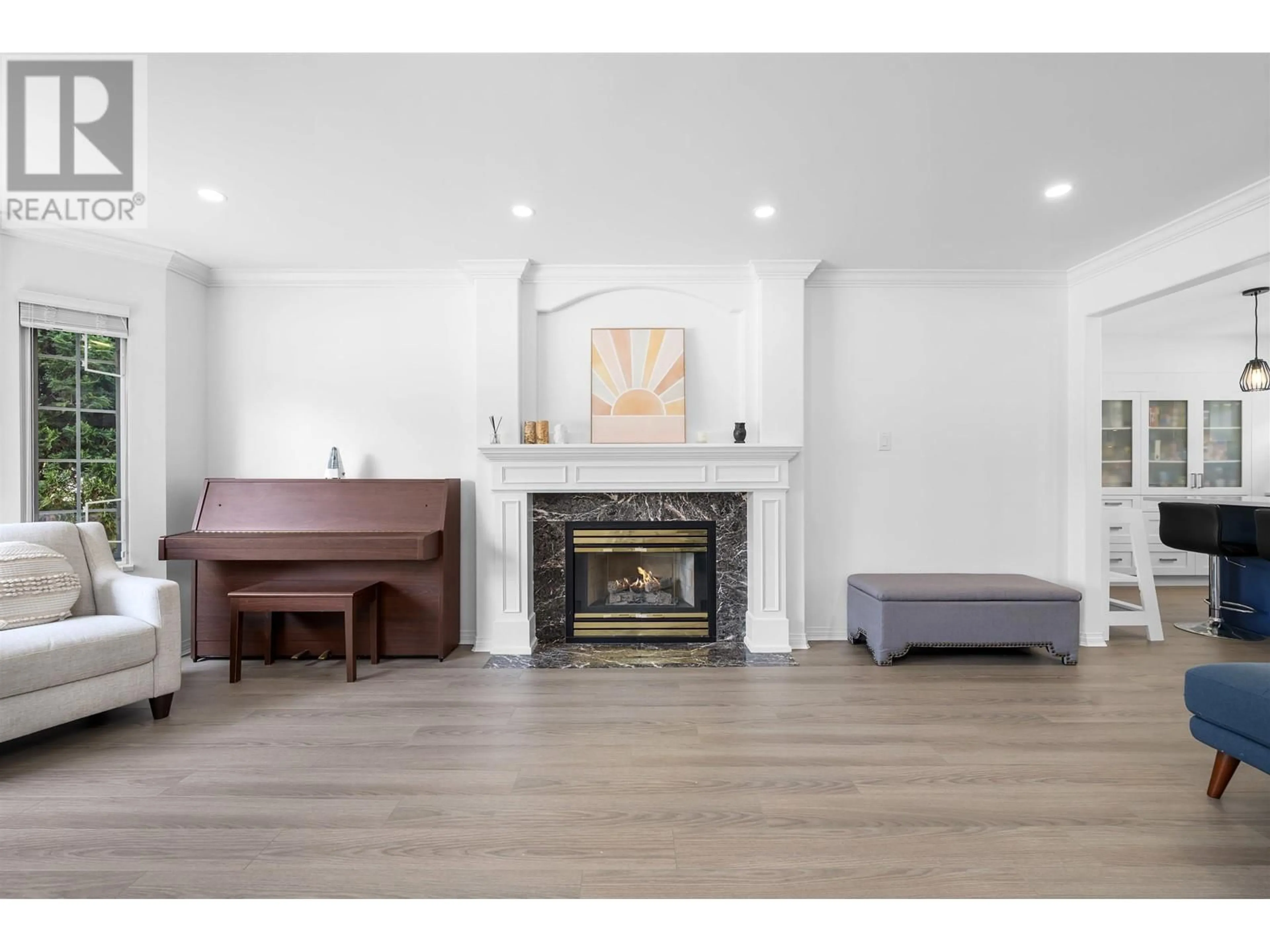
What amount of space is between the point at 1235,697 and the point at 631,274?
347 cm

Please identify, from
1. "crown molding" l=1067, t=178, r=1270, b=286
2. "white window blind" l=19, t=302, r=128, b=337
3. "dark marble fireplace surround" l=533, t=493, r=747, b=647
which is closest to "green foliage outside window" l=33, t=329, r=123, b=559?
"white window blind" l=19, t=302, r=128, b=337

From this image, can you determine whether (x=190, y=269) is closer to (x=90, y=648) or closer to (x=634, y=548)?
(x=90, y=648)

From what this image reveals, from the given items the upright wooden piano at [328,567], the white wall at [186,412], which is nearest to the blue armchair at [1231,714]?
the upright wooden piano at [328,567]

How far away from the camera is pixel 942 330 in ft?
13.9

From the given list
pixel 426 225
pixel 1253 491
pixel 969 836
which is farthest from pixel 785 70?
pixel 1253 491

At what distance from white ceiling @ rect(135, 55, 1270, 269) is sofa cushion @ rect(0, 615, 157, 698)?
197cm

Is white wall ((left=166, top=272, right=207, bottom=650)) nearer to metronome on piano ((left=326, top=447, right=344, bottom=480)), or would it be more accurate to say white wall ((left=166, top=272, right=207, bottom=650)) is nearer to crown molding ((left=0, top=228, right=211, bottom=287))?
crown molding ((left=0, top=228, right=211, bottom=287))

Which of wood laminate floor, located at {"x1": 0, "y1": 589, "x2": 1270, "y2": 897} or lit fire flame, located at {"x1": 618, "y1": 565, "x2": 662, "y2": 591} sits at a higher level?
lit fire flame, located at {"x1": 618, "y1": 565, "x2": 662, "y2": 591}

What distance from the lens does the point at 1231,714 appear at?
203cm

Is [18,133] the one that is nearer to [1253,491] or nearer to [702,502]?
[702,502]

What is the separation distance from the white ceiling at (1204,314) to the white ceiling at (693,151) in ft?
4.94

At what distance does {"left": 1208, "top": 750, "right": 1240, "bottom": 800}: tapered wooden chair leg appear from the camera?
2105mm

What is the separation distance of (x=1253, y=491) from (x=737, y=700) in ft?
21.1
